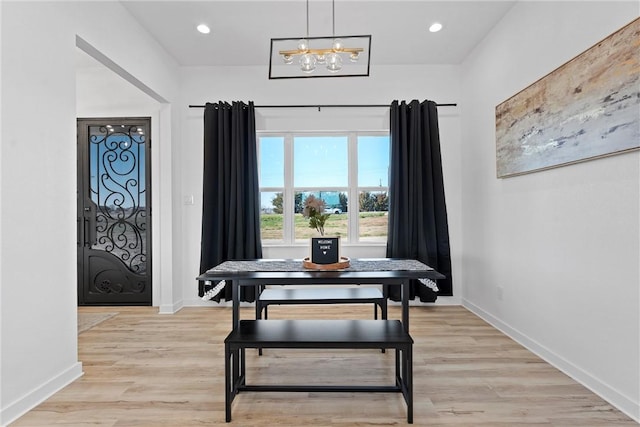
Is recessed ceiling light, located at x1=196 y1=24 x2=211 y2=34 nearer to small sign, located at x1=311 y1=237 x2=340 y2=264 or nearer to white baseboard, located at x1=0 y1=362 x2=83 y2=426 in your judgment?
small sign, located at x1=311 y1=237 x2=340 y2=264

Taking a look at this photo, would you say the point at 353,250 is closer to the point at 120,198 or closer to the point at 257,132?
the point at 257,132

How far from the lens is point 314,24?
3334 mm

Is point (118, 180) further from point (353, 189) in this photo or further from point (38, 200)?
point (353, 189)

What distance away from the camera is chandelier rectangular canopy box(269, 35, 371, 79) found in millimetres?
2404

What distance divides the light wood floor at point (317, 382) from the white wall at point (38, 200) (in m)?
0.25

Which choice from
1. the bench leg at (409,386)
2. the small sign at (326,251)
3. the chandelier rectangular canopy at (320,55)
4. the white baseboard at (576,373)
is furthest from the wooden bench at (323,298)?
the chandelier rectangular canopy at (320,55)

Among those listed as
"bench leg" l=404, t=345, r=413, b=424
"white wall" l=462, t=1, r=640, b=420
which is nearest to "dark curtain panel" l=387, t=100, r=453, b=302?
"white wall" l=462, t=1, r=640, b=420

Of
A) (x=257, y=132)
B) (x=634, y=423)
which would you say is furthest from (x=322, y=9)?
(x=634, y=423)

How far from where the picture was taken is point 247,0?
2.98 meters

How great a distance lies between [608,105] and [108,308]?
494 centimetres

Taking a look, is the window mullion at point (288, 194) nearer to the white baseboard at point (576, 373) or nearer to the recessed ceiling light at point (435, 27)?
the recessed ceiling light at point (435, 27)

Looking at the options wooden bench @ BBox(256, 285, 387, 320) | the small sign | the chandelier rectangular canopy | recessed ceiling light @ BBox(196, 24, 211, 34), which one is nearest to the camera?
the small sign

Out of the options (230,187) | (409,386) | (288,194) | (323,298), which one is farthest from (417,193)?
(409,386)

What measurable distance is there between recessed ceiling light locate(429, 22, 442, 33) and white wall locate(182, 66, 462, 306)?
78cm
